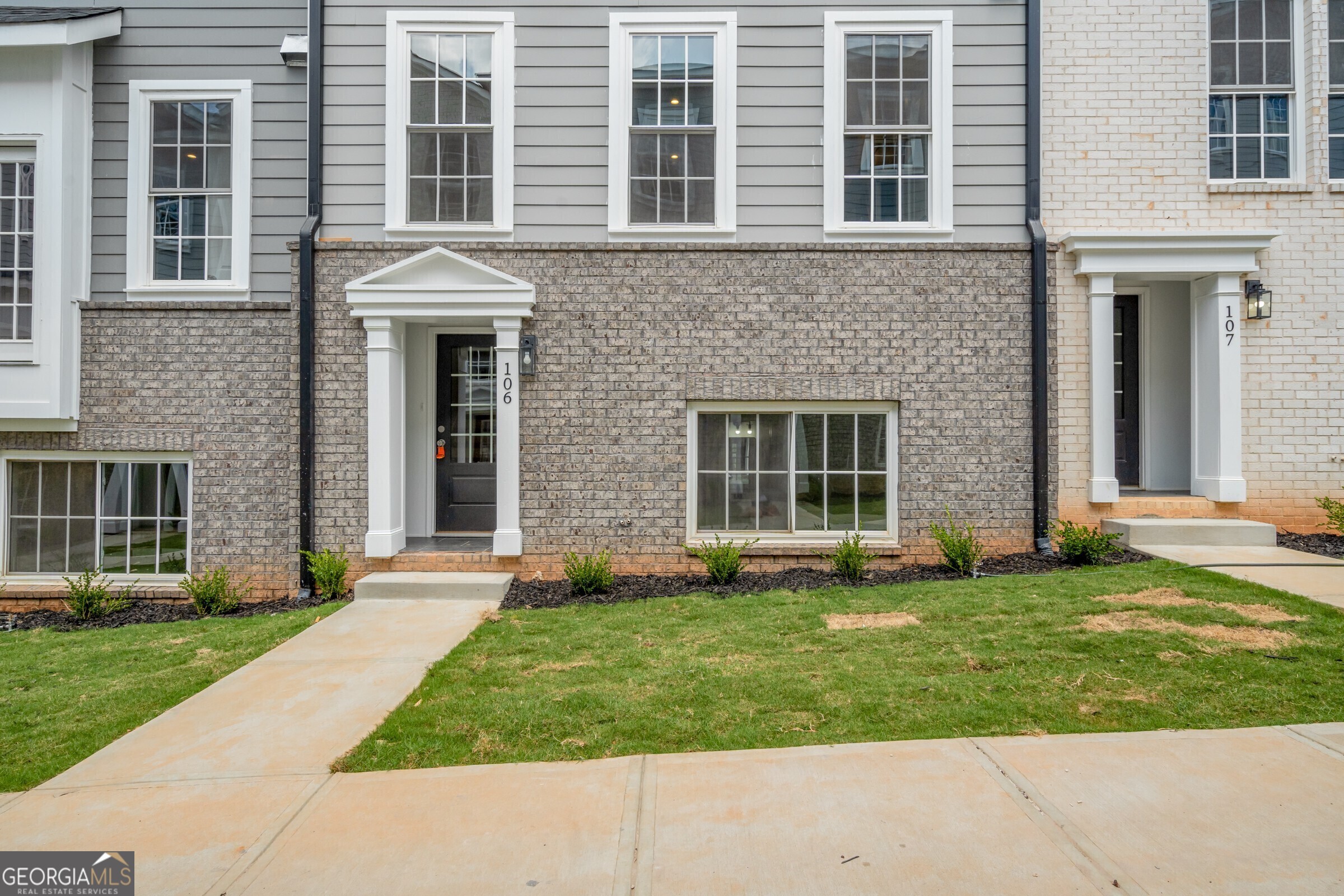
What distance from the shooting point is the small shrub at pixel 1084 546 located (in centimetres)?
684

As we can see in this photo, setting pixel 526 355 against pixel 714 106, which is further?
pixel 714 106

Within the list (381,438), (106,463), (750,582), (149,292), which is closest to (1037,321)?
(750,582)

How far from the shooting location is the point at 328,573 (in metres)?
7.05

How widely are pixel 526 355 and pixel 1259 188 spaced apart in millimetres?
7603

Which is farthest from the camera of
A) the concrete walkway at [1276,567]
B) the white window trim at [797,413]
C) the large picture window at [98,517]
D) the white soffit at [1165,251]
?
the large picture window at [98,517]

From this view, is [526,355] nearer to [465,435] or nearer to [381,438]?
[465,435]

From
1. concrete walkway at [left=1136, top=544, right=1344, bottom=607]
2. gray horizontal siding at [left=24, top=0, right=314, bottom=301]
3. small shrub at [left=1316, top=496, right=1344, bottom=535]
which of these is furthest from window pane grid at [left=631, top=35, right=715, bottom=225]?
small shrub at [left=1316, top=496, right=1344, bottom=535]

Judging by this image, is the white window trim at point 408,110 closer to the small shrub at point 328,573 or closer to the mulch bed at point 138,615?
the small shrub at point 328,573

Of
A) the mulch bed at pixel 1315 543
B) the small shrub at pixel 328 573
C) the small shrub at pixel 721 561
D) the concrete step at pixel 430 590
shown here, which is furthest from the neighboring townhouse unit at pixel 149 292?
the mulch bed at pixel 1315 543

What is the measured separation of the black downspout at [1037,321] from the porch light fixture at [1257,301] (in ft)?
7.08

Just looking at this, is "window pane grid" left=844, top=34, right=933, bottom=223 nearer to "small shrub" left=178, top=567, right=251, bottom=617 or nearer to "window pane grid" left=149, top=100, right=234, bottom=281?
"window pane grid" left=149, top=100, right=234, bottom=281

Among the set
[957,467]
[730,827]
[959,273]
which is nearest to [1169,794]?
[730,827]

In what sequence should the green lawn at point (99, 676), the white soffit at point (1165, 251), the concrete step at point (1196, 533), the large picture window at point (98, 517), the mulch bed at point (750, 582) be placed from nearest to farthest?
the green lawn at point (99, 676) < the mulch bed at point (750, 582) < the concrete step at point (1196, 533) < the white soffit at point (1165, 251) < the large picture window at point (98, 517)

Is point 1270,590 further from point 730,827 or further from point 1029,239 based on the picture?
point 730,827
